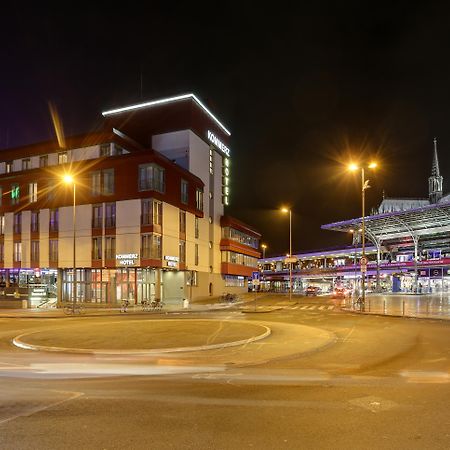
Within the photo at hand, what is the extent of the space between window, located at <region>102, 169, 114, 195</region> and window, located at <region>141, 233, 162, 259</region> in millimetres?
6746

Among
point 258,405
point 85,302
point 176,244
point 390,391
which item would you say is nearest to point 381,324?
point 390,391

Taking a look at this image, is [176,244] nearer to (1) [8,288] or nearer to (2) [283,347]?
(1) [8,288]

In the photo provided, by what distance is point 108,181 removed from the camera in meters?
51.3

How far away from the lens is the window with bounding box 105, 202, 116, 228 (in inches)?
1991

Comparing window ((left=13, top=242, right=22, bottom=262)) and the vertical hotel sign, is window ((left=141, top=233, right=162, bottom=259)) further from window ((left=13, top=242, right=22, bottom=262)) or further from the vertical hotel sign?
the vertical hotel sign

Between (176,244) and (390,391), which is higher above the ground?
(176,244)

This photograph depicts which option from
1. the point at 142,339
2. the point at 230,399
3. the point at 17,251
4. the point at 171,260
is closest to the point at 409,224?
the point at 171,260

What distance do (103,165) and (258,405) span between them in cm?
4650

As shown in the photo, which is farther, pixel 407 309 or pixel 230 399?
pixel 407 309

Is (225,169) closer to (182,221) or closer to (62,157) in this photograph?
(182,221)

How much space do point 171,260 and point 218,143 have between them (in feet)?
88.4

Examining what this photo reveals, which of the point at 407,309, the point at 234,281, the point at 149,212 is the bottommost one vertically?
the point at 234,281

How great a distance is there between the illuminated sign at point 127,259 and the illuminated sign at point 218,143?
2659 centimetres

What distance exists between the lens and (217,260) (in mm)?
70062
